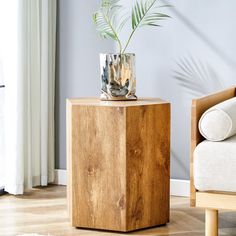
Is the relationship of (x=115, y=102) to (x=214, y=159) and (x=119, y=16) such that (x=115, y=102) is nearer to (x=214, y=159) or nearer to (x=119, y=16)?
(x=214, y=159)

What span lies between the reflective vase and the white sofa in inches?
23.9

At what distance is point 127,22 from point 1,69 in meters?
0.79

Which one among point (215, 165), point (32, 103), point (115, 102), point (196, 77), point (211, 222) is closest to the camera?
point (215, 165)

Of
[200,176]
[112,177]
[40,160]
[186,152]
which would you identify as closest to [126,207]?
[112,177]

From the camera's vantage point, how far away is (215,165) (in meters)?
2.76

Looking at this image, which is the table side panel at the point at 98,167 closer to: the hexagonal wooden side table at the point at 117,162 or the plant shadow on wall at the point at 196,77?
the hexagonal wooden side table at the point at 117,162

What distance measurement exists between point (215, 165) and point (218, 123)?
174 millimetres

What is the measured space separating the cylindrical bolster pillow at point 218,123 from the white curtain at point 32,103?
1.44m

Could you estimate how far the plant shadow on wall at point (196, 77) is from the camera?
12.6 ft

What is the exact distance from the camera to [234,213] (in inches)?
142

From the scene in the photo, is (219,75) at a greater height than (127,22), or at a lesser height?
lesser

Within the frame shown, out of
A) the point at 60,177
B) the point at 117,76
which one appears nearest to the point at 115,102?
the point at 117,76

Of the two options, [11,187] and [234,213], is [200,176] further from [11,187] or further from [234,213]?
[11,187]

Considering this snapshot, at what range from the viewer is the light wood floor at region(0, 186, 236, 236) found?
10.7 ft
